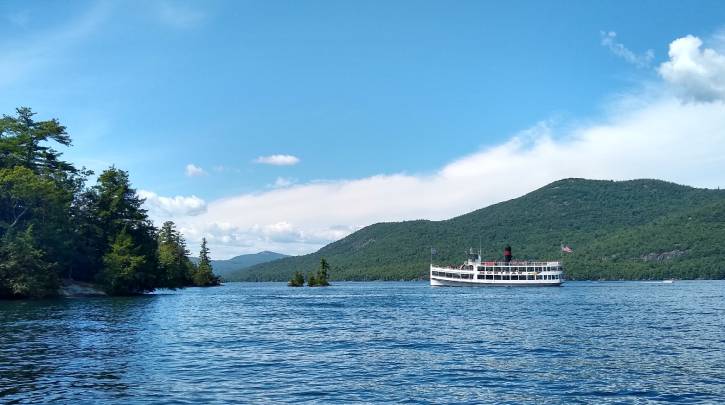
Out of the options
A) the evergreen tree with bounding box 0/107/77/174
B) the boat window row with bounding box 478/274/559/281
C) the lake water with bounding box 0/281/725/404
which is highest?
the evergreen tree with bounding box 0/107/77/174

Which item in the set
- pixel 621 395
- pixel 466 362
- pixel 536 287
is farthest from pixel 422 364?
pixel 536 287

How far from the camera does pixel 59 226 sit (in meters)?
103

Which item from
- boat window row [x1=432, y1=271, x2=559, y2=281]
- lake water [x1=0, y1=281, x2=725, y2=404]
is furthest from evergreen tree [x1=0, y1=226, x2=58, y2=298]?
boat window row [x1=432, y1=271, x2=559, y2=281]

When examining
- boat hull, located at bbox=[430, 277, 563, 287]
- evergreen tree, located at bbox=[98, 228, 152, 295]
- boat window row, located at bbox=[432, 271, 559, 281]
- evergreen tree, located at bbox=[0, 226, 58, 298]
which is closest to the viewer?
evergreen tree, located at bbox=[0, 226, 58, 298]

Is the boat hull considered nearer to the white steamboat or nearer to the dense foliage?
the white steamboat

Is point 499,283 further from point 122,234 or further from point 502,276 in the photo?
point 122,234

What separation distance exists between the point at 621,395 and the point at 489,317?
4105 centimetres

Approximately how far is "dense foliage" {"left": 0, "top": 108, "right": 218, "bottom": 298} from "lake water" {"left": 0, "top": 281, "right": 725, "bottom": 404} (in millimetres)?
35350

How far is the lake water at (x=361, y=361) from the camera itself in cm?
2539

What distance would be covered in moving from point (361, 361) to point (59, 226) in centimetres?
8704

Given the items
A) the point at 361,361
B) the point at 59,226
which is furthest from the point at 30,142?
the point at 361,361

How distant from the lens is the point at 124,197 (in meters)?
120

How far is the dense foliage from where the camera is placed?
297 feet

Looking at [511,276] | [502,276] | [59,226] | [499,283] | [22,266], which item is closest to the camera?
[22,266]
